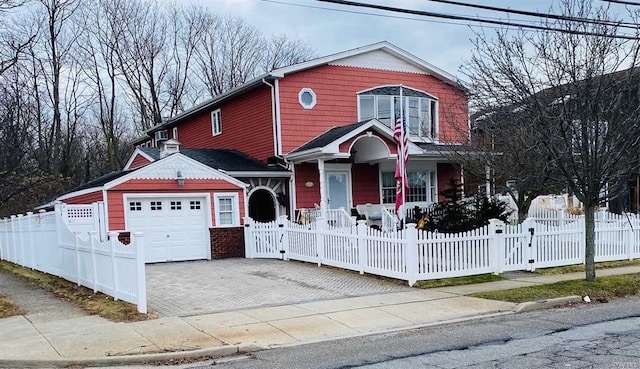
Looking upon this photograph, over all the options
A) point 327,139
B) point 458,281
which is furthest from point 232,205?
point 458,281

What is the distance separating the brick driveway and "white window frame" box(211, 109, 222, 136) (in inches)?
394

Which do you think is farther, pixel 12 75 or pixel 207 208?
pixel 12 75

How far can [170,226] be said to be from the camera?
17234mm

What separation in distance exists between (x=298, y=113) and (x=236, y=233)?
525 centimetres

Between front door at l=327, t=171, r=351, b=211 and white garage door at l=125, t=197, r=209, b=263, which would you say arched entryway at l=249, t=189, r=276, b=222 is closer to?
front door at l=327, t=171, r=351, b=211

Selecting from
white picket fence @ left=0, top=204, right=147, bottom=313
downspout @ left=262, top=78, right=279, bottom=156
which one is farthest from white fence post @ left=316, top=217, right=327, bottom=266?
downspout @ left=262, top=78, right=279, bottom=156

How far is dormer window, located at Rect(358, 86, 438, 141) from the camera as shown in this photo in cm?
2173

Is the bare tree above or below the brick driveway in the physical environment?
above

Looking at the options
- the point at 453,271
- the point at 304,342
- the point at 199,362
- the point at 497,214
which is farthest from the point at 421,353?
the point at 497,214

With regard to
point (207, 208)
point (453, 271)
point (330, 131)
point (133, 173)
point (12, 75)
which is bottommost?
point (453, 271)

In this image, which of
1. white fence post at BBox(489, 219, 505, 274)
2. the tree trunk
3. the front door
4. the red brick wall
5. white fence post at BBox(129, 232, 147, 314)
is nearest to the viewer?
white fence post at BBox(129, 232, 147, 314)

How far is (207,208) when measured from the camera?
58.1 feet

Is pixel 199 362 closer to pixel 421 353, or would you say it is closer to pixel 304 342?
pixel 304 342

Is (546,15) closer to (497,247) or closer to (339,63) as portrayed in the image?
(497,247)
